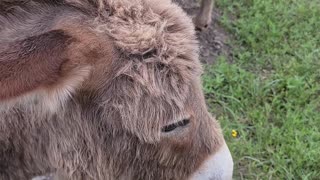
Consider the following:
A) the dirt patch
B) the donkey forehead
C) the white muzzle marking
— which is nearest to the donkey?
the donkey forehead

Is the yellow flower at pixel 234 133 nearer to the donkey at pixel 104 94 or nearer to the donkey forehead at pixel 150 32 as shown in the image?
the donkey at pixel 104 94

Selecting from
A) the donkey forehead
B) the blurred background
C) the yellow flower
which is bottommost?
the yellow flower

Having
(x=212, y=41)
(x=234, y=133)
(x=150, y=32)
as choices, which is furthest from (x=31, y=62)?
(x=212, y=41)

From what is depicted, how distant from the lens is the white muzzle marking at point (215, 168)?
2645 mm

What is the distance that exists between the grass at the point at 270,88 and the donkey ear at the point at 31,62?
257cm

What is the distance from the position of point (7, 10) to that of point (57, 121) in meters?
0.46

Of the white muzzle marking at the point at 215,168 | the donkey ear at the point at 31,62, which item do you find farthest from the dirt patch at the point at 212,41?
the donkey ear at the point at 31,62

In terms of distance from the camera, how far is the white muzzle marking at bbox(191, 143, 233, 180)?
8.68 feet

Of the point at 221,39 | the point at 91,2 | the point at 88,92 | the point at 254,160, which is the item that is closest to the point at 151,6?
the point at 91,2

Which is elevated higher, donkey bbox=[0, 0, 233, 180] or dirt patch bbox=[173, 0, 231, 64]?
donkey bbox=[0, 0, 233, 180]

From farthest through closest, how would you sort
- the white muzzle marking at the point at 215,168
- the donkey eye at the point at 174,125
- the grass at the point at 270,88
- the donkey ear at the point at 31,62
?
the grass at the point at 270,88 < the white muzzle marking at the point at 215,168 < the donkey eye at the point at 174,125 < the donkey ear at the point at 31,62

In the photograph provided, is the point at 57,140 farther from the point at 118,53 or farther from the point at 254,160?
the point at 254,160

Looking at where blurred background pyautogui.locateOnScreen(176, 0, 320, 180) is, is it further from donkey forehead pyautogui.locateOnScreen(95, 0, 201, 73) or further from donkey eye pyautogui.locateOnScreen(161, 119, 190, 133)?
donkey forehead pyautogui.locateOnScreen(95, 0, 201, 73)

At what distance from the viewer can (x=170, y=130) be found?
2447 millimetres
